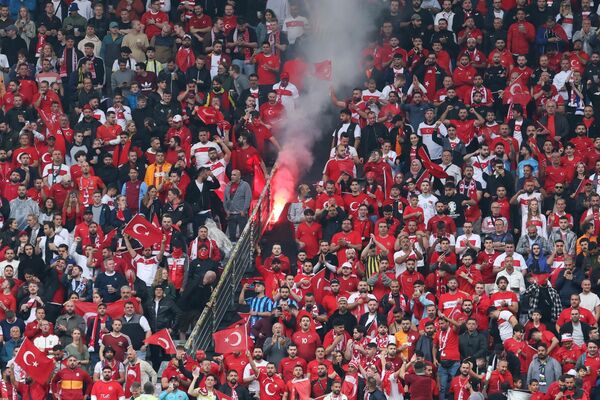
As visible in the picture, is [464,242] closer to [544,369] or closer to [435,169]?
[435,169]

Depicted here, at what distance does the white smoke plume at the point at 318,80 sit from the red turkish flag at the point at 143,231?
8.65 feet

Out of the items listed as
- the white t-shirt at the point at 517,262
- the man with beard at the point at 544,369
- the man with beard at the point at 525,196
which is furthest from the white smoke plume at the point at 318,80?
the man with beard at the point at 544,369

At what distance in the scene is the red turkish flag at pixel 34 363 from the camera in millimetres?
29766

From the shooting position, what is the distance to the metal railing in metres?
31.2

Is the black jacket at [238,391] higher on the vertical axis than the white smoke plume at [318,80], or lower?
lower

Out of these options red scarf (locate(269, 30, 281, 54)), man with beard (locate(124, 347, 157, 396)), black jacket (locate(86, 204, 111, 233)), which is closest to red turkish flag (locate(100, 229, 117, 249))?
black jacket (locate(86, 204, 111, 233))

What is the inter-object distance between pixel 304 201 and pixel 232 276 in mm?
1764

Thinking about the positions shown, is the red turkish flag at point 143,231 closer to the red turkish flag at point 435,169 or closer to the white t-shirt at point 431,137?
the red turkish flag at point 435,169

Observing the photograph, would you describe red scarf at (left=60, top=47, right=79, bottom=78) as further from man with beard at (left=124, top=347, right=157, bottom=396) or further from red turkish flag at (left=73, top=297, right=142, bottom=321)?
man with beard at (left=124, top=347, right=157, bottom=396)

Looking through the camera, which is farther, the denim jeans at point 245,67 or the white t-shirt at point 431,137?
the denim jeans at point 245,67

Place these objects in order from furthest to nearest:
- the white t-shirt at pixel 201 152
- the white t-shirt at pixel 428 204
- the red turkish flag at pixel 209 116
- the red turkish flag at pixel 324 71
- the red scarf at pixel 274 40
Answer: the red scarf at pixel 274 40 → the red turkish flag at pixel 324 71 → the red turkish flag at pixel 209 116 → the white t-shirt at pixel 201 152 → the white t-shirt at pixel 428 204

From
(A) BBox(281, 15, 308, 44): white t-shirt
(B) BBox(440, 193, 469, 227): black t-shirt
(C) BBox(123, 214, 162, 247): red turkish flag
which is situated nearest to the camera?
(C) BBox(123, 214, 162, 247): red turkish flag

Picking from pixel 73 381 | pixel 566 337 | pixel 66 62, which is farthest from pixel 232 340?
pixel 66 62

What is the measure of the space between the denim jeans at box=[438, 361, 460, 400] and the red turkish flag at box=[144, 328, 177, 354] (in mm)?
4009
